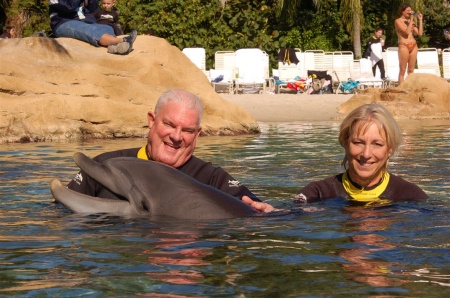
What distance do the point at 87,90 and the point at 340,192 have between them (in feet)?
23.7

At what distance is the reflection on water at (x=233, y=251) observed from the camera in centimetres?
384

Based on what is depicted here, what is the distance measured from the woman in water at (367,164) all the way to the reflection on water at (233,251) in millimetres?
132

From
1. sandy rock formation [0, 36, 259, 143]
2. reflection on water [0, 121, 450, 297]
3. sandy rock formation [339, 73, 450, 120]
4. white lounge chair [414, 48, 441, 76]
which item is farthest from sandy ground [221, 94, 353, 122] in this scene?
reflection on water [0, 121, 450, 297]

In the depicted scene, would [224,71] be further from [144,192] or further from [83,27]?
[144,192]

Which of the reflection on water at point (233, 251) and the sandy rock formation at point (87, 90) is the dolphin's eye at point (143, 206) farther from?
the sandy rock formation at point (87, 90)

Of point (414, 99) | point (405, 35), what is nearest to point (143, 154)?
point (414, 99)

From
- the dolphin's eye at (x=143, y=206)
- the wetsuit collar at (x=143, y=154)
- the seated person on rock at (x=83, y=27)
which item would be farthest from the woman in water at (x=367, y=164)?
Result: the seated person on rock at (x=83, y=27)

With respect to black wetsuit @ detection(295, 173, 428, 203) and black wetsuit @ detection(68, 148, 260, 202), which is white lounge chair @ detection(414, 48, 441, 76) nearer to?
black wetsuit @ detection(295, 173, 428, 203)

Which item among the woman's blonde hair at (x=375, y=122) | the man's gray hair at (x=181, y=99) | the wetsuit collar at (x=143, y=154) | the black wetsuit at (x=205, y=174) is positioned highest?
the man's gray hair at (x=181, y=99)

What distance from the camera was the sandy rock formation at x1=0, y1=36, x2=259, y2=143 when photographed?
1240cm

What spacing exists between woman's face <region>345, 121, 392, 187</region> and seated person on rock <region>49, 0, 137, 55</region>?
7781mm

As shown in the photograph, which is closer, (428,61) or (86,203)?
(86,203)

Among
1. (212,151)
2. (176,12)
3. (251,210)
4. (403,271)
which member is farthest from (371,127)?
(176,12)

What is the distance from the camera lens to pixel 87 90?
12.9 m
